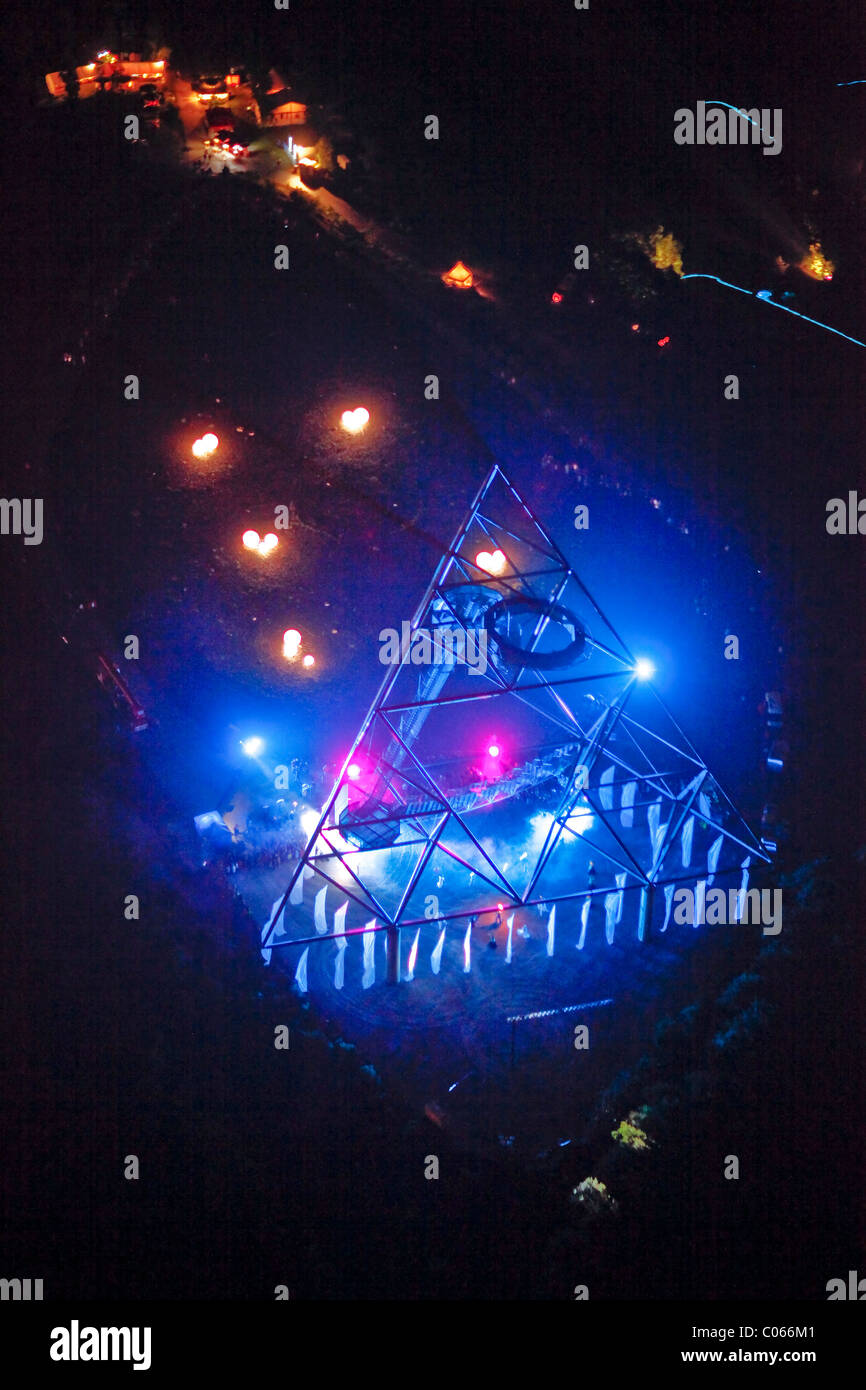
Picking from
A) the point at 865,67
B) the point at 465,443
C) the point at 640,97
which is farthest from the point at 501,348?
the point at 865,67

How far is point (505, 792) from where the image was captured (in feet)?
73.3

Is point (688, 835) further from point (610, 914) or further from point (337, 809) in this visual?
point (337, 809)

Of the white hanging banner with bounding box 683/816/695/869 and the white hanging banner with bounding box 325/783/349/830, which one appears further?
the white hanging banner with bounding box 683/816/695/869

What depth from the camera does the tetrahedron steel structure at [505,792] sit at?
19.7m

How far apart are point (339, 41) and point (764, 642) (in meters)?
25.4

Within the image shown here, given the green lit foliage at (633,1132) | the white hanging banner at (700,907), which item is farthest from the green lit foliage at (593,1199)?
the white hanging banner at (700,907)

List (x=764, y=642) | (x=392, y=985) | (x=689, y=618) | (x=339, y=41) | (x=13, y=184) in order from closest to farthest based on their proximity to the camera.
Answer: (x=392, y=985) < (x=764, y=642) < (x=689, y=618) < (x=13, y=184) < (x=339, y=41)

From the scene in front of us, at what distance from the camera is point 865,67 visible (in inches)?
1086

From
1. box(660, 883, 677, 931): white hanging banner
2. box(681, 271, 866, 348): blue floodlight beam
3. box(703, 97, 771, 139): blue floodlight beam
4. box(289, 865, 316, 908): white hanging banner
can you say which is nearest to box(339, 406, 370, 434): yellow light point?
box(681, 271, 866, 348): blue floodlight beam

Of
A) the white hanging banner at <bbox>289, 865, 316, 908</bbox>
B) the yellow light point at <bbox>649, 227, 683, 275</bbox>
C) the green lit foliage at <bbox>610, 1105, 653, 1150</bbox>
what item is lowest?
the green lit foliage at <bbox>610, 1105, 653, 1150</bbox>

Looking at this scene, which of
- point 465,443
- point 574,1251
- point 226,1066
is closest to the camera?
point 574,1251

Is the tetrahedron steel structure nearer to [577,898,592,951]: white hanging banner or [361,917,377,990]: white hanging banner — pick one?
[577,898,592,951]: white hanging banner

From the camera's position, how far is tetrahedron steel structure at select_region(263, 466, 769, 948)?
19.7 metres

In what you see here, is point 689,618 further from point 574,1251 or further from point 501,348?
point 574,1251
